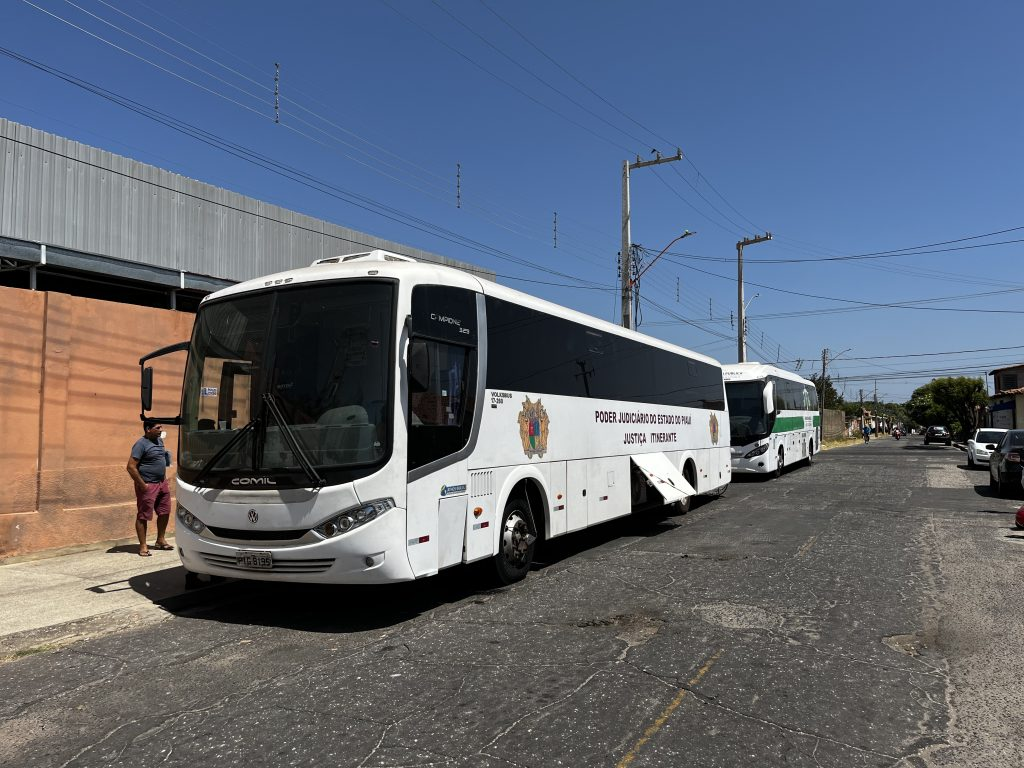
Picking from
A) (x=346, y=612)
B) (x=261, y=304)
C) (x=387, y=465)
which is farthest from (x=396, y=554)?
(x=261, y=304)

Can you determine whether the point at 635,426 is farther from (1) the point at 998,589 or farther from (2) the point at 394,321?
(2) the point at 394,321

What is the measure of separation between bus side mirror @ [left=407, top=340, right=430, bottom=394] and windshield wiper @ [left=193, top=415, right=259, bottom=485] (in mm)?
1390

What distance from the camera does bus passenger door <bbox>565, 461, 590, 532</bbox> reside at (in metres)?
9.02

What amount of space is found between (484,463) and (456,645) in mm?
2068

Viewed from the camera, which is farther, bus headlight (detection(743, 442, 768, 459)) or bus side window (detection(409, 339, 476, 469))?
bus headlight (detection(743, 442, 768, 459))

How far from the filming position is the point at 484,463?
7.23 metres

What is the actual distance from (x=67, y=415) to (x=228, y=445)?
15.5 ft

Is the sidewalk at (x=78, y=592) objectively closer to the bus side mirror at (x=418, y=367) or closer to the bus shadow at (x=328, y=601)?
the bus shadow at (x=328, y=601)

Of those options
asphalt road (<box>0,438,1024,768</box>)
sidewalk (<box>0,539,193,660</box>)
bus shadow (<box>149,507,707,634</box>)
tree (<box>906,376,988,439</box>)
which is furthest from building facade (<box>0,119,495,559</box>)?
tree (<box>906,376,988,439</box>)

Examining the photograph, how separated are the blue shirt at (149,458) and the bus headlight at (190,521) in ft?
8.67

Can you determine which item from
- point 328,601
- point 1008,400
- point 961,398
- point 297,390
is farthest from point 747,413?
point 961,398

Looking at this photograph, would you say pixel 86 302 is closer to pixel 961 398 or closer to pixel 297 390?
pixel 297 390

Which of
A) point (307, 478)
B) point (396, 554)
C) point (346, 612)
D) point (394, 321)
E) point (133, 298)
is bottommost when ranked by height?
point (346, 612)

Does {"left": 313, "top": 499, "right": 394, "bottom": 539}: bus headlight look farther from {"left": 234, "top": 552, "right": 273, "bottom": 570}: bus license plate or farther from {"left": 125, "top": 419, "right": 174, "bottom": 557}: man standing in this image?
{"left": 125, "top": 419, "right": 174, "bottom": 557}: man standing
